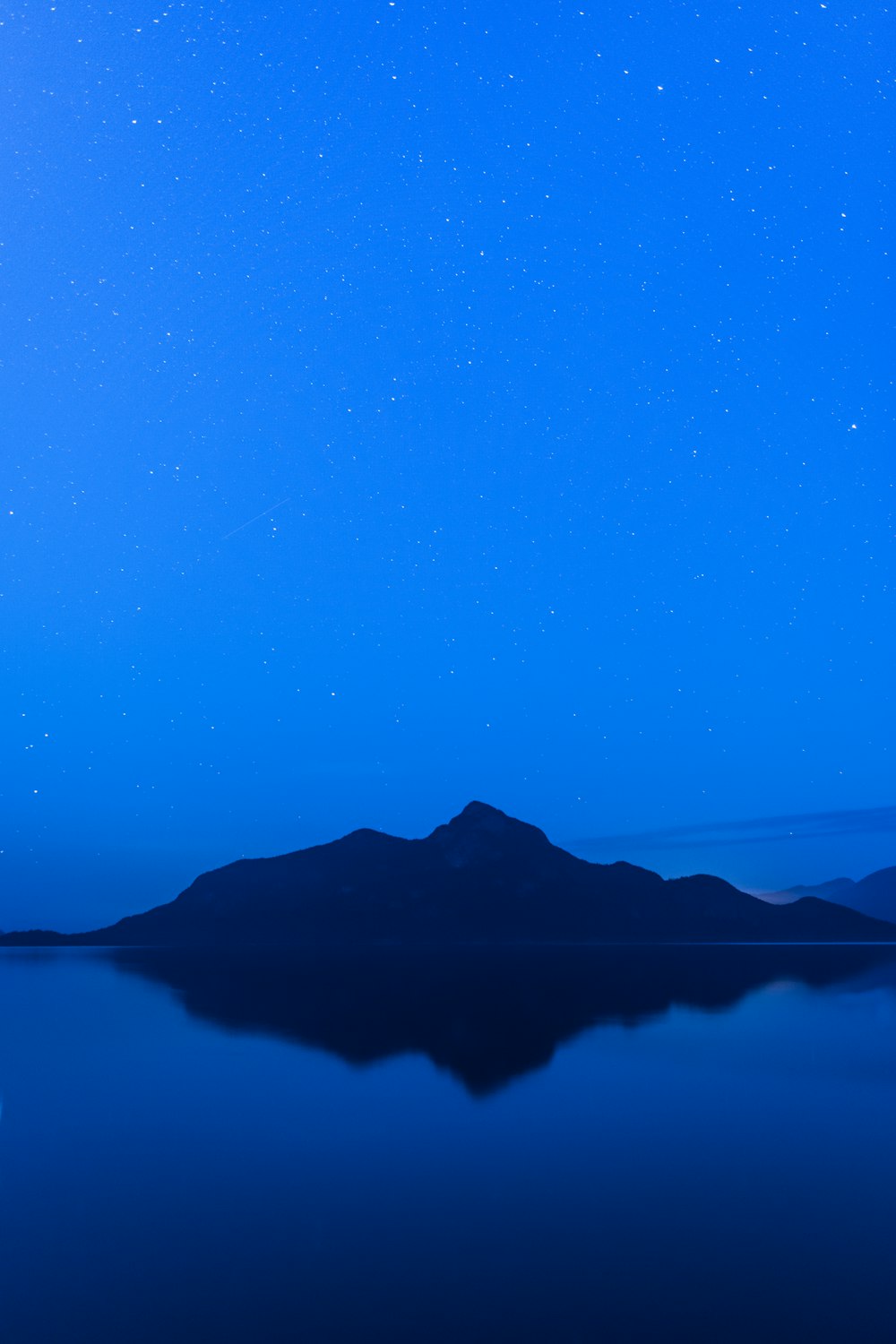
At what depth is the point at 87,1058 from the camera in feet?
141

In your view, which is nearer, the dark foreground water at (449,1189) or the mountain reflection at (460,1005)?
the dark foreground water at (449,1189)

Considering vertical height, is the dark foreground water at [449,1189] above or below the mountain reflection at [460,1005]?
above

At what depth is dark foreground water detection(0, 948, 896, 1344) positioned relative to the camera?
510 inches

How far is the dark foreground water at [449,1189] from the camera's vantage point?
1295cm

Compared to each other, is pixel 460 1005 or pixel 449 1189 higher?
pixel 449 1189

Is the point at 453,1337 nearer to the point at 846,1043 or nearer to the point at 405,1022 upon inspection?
the point at 846,1043

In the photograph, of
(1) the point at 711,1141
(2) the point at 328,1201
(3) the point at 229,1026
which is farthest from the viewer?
(3) the point at 229,1026

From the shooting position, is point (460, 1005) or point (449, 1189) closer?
point (449, 1189)

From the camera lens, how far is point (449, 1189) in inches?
774

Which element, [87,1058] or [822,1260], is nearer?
[822,1260]

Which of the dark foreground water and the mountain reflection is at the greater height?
the dark foreground water

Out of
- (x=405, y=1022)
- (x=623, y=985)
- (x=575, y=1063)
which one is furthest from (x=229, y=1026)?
(x=623, y=985)

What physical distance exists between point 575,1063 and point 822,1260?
78.1 ft

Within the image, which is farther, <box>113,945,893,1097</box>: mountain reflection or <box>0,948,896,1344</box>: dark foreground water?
<box>113,945,893,1097</box>: mountain reflection
